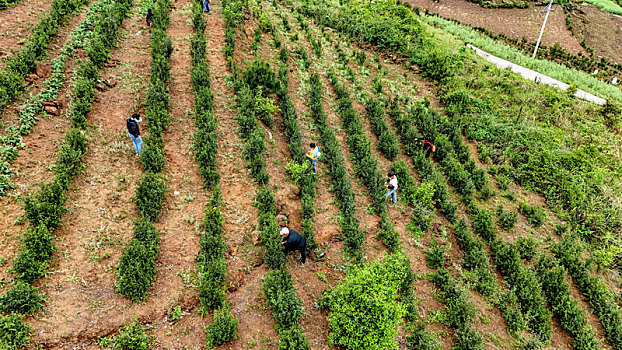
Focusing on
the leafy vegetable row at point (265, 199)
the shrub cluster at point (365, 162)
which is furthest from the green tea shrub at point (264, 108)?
the shrub cluster at point (365, 162)

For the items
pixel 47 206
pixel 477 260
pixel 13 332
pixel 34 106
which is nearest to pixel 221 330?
pixel 13 332

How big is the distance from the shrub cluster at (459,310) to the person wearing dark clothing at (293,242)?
332cm

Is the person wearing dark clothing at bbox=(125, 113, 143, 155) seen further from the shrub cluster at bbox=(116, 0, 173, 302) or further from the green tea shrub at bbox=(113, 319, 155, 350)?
the green tea shrub at bbox=(113, 319, 155, 350)

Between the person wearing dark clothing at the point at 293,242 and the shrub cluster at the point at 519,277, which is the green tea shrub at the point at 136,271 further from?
the shrub cluster at the point at 519,277

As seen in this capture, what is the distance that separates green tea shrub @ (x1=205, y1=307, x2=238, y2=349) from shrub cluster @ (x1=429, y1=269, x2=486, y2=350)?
4.56m

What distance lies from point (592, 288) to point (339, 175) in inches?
289

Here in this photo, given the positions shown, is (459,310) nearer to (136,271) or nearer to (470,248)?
(470,248)

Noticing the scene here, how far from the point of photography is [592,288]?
874 centimetres

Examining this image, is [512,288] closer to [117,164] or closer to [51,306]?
[51,306]

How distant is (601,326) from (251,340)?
8.67 meters

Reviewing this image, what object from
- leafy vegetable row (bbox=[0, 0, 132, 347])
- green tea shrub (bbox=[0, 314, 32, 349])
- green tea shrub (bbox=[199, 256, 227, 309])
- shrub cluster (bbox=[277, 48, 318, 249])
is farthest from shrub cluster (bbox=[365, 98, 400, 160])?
green tea shrub (bbox=[0, 314, 32, 349])

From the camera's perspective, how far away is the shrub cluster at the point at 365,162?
8.84 m

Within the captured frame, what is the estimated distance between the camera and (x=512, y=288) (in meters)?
8.39

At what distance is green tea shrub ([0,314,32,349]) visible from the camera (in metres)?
5.04
